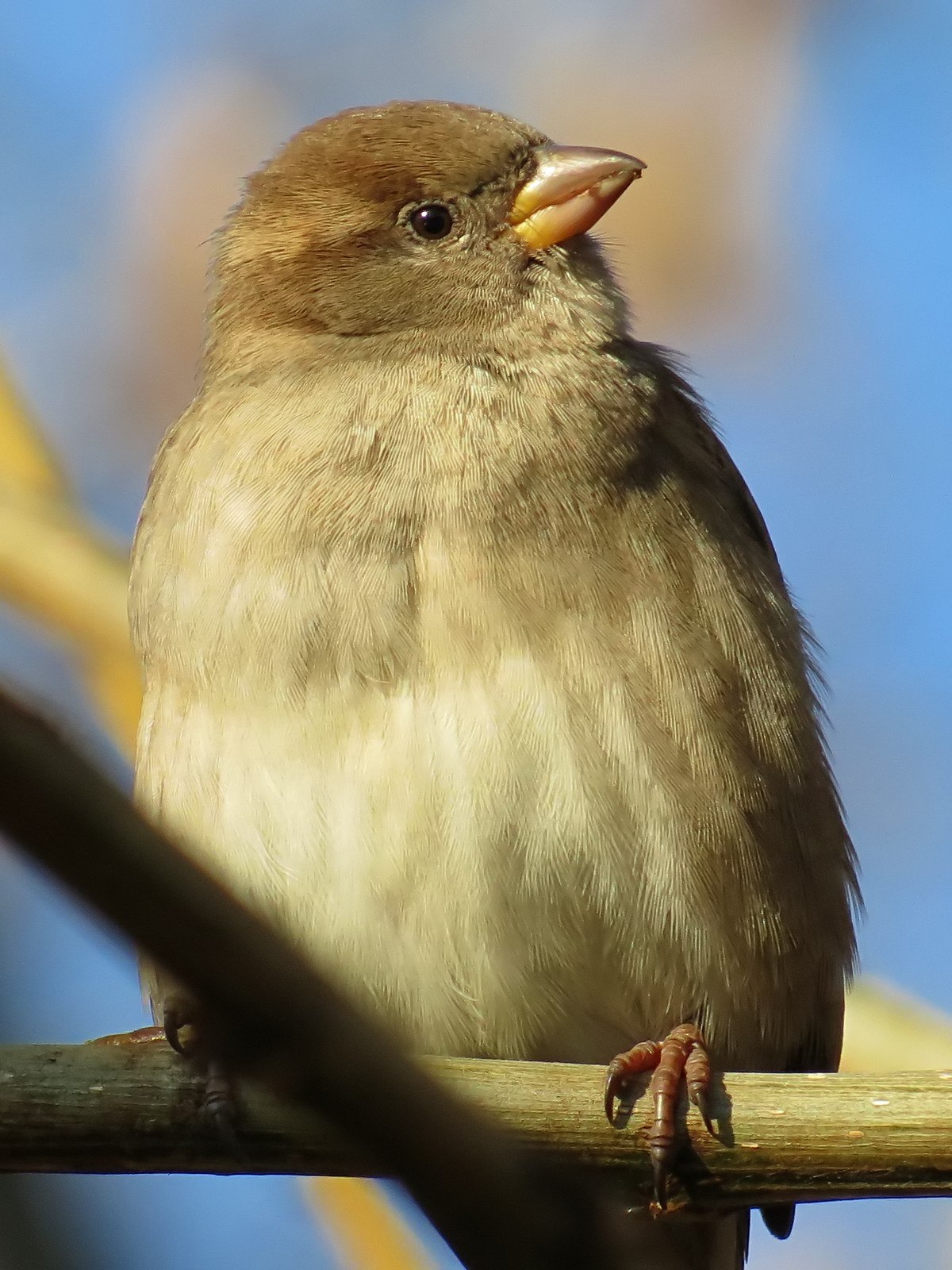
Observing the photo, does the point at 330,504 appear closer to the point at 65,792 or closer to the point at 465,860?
the point at 465,860

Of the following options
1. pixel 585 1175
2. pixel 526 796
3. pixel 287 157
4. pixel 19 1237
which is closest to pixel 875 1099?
pixel 585 1175

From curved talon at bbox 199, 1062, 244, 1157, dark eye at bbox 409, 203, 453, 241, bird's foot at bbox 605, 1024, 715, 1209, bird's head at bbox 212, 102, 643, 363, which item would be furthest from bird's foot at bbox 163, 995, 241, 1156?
dark eye at bbox 409, 203, 453, 241

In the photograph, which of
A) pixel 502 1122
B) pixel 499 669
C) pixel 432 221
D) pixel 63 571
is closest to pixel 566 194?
pixel 432 221

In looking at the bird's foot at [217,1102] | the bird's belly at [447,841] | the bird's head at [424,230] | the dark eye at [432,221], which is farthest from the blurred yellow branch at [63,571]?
the bird's foot at [217,1102]

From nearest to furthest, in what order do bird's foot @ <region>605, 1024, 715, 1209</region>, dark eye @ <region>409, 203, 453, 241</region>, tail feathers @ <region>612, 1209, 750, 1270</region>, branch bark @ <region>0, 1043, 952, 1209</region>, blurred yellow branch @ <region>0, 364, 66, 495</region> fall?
branch bark @ <region>0, 1043, 952, 1209</region> < bird's foot @ <region>605, 1024, 715, 1209</region> < tail feathers @ <region>612, 1209, 750, 1270</region> < dark eye @ <region>409, 203, 453, 241</region> < blurred yellow branch @ <region>0, 364, 66, 495</region>

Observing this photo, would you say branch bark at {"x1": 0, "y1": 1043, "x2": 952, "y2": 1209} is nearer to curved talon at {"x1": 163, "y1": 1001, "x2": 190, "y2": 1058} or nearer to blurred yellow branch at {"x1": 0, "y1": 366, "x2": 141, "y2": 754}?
curved talon at {"x1": 163, "y1": 1001, "x2": 190, "y2": 1058}
